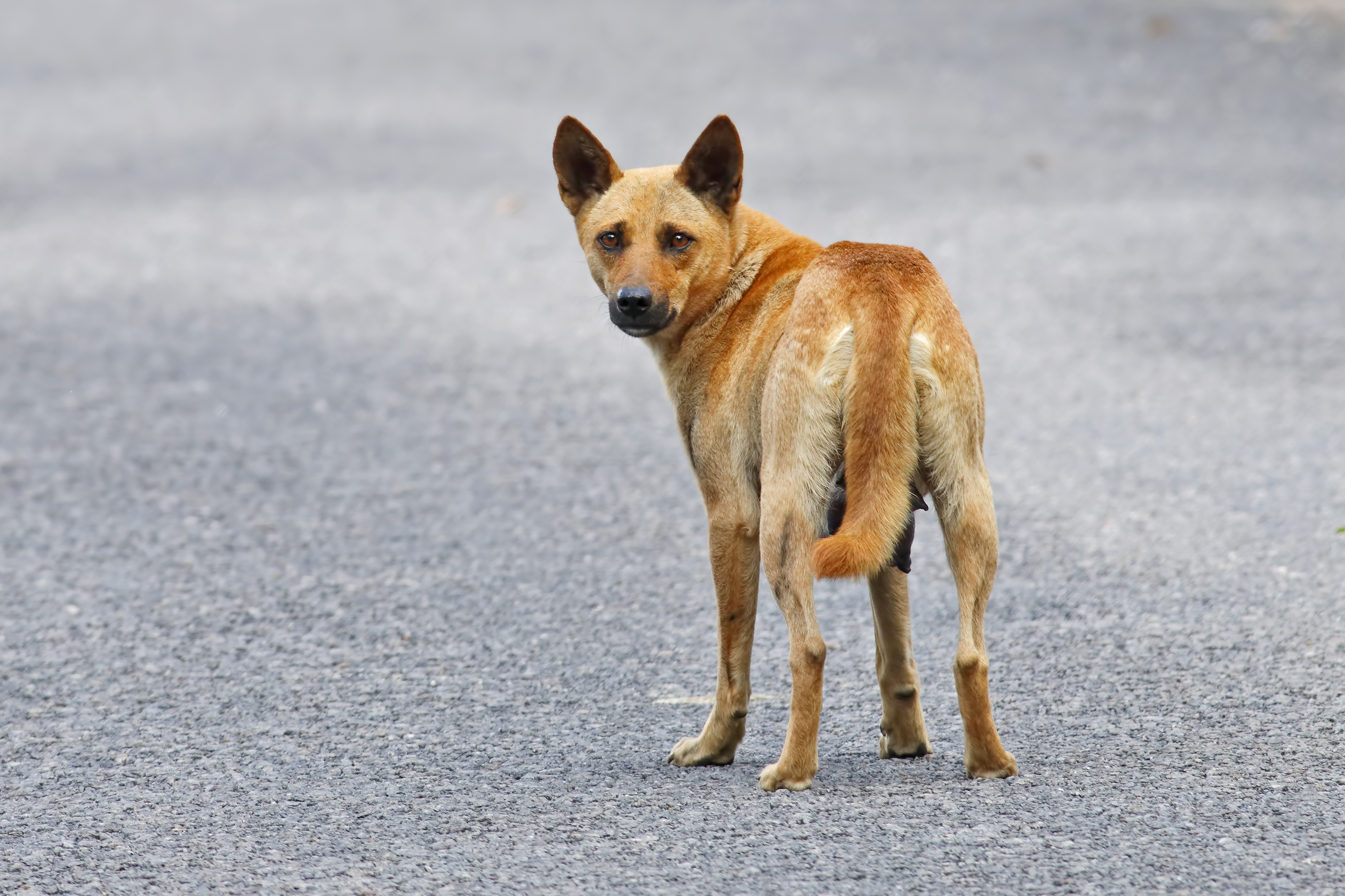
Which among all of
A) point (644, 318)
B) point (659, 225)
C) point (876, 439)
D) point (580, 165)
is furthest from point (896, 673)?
point (580, 165)

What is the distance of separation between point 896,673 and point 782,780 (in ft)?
1.85

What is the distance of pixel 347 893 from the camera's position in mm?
3371

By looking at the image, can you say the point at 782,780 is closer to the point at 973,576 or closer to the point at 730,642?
the point at 730,642

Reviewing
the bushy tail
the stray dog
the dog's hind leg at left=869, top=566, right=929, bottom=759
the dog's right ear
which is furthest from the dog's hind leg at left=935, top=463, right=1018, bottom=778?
the dog's right ear

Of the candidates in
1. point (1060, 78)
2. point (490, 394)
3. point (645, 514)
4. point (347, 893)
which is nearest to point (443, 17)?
point (1060, 78)

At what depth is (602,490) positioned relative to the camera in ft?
23.4

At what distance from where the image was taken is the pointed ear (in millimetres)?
4562

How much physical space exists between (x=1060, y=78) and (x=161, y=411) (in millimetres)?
10157

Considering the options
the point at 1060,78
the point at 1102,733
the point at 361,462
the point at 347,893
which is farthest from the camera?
the point at 1060,78

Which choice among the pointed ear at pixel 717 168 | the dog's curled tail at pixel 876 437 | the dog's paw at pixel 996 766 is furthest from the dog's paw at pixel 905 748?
the pointed ear at pixel 717 168

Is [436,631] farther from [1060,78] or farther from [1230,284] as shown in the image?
[1060,78]

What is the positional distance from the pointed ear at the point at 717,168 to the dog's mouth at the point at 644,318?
456 mm

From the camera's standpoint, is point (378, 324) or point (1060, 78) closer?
point (378, 324)

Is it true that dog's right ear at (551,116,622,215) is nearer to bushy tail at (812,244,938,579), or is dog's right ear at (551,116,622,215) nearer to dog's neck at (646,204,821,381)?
dog's neck at (646,204,821,381)
